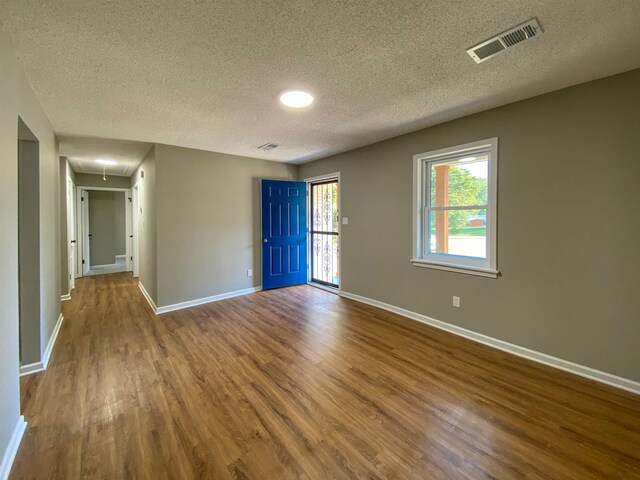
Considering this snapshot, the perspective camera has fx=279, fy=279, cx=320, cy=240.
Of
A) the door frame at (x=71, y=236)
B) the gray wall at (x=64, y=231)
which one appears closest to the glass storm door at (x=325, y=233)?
the gray wall at (x=64, y=231)

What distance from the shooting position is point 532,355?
2611 millimetres

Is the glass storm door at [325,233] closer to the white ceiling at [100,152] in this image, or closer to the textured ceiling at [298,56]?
the textured ceiling at [298,56]

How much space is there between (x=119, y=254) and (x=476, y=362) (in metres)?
9.20

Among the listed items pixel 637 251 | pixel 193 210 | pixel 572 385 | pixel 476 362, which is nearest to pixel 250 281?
pixel 193 210

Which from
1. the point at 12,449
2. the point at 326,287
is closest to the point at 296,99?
the point at 12,449

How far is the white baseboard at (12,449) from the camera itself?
1428 mm

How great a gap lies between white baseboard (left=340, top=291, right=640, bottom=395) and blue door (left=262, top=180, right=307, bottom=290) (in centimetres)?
220

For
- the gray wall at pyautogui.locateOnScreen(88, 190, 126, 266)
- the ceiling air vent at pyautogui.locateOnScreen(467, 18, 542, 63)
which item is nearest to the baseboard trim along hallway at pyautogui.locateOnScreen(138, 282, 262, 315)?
the gray wall at pyautogui.locateOnScreen(88, 190, 126, 266)

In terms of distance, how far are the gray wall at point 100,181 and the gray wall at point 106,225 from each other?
147 cm

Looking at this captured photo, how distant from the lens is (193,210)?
4.28 m

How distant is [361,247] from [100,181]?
6.42m

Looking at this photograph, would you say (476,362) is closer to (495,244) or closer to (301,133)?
(495,244)

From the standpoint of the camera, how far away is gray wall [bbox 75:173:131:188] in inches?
252

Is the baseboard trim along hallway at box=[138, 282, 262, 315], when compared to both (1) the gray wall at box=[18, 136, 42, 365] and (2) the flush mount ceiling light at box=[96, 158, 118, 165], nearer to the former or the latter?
(1) the gray wall at box=[18, 136, 42, 365]
